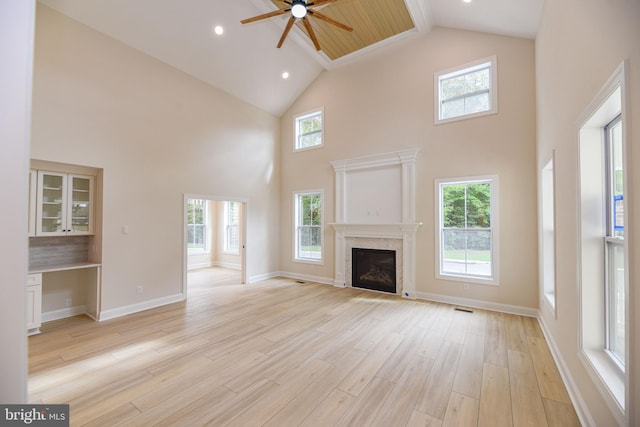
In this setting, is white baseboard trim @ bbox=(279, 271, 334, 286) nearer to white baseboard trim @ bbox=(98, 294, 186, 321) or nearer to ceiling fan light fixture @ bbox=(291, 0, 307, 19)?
white baseboard trim @ bbox=(98, 294, 186, 321)

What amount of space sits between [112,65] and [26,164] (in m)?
4.37

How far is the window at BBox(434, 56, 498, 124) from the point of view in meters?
4.59

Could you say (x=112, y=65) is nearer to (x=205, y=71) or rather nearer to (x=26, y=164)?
(x=205, y=71)

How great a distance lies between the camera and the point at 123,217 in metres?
4.43

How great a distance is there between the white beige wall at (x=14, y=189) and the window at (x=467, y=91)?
208 inches

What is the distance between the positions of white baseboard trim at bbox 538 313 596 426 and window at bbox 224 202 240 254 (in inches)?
303

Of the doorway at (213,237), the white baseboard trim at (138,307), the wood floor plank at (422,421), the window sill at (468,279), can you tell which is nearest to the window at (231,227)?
the doorway at (213,237)

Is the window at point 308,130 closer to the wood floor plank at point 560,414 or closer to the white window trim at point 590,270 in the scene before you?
the white window trim at point 590,270

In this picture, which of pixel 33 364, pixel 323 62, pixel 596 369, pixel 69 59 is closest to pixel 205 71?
pixel 69 59

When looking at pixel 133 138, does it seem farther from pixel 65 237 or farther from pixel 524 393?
pixel 524 393

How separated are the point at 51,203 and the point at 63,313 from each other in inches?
66.9

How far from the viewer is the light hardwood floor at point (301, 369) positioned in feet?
7.00

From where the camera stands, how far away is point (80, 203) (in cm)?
427

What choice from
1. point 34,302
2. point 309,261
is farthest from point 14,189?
point 309,261
